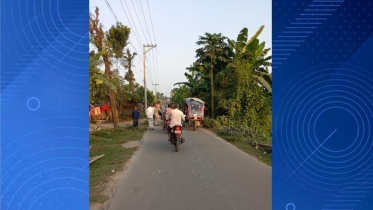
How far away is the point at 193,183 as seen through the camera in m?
5.82

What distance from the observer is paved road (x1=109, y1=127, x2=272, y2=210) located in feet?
15.1

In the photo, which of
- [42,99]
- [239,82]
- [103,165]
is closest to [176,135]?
[103,165]

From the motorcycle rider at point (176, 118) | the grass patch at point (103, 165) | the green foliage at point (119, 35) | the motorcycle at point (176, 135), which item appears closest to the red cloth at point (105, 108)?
the green foliage at point (119, 35)

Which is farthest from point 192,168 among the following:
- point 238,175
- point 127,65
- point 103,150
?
point 127,65

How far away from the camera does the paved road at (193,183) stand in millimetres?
4590

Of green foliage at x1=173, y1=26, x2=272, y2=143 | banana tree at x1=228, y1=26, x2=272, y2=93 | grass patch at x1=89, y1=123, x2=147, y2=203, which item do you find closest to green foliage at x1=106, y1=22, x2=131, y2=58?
green foliage at x1=173, y1=26, x2=272, y2=143

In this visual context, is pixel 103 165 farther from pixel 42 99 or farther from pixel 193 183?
pixel 42 99

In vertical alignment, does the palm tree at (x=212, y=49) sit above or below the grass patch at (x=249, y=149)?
above

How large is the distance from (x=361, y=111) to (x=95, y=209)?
3.50 m

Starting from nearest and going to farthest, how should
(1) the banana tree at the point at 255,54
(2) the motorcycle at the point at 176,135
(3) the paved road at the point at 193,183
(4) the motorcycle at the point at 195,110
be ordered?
(3) the paved road at the point at 193,183 < (2) the motorcycle at the point at 176,135 < (1) the banana tree at the point at 255,54 < (4) the motorcycle at the point at 195,110

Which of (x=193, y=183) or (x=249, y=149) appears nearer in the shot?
(x=193, y=183)

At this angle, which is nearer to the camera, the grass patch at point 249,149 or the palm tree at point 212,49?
the grass patch at point 249,149

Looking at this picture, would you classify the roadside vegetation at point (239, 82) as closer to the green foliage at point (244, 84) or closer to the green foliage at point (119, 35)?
the green foliage at point (244, 84)

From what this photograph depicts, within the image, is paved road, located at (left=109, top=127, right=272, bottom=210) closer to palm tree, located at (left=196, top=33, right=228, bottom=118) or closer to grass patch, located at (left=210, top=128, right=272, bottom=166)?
grass patch, located at (left=210, top=128, right=272, bottom=166)
